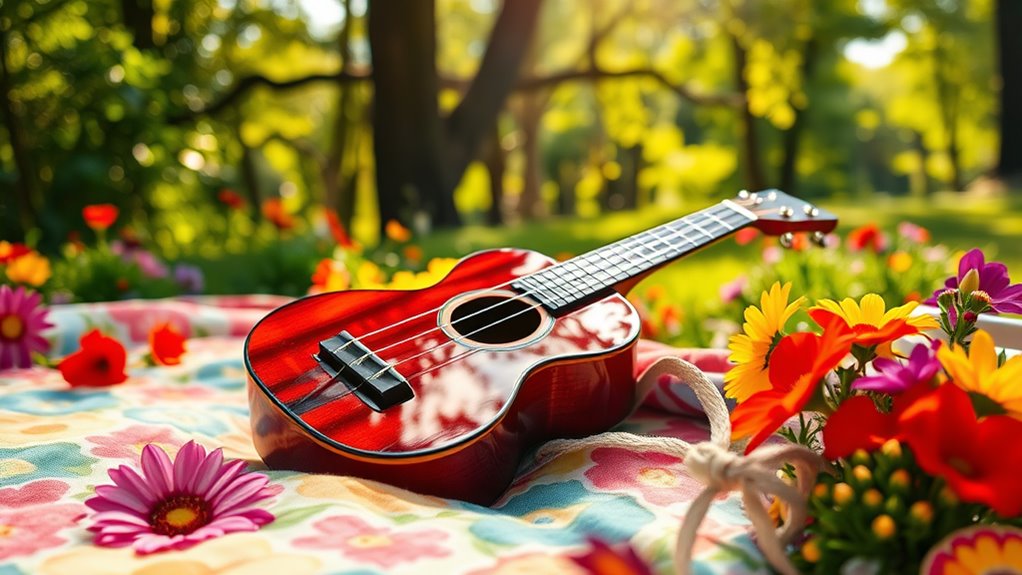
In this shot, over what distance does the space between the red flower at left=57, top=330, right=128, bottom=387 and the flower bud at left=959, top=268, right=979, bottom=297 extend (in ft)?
5.97

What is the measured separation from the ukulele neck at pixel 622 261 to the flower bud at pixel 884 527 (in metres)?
0.80

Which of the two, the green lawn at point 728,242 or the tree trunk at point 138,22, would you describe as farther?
the tree trunk at point 138,22

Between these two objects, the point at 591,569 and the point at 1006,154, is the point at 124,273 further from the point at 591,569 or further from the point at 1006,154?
the point at 1006,154

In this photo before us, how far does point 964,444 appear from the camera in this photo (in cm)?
84

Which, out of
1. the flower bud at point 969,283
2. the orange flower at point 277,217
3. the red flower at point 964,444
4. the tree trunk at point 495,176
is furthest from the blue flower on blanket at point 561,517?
the tree trunk at point 495,176

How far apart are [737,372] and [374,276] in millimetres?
1694

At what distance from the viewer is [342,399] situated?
131 centimetres

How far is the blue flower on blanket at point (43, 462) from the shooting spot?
A: 134cm

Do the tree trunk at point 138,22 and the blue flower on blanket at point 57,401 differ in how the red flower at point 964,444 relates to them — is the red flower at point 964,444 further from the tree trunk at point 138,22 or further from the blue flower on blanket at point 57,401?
the tree trunk at point 138,22

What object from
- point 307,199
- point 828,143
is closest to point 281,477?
point 307,199

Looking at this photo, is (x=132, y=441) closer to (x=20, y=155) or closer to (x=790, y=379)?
(x=790, y=379)

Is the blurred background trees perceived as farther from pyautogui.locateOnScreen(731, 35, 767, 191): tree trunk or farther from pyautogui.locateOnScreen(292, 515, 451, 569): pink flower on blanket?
pyautogui.locateOnScreen(292, 515, 451, 569): pink flower on blanket

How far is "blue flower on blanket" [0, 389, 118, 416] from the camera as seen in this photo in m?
1.76

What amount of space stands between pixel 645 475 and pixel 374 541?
18.6 inches
